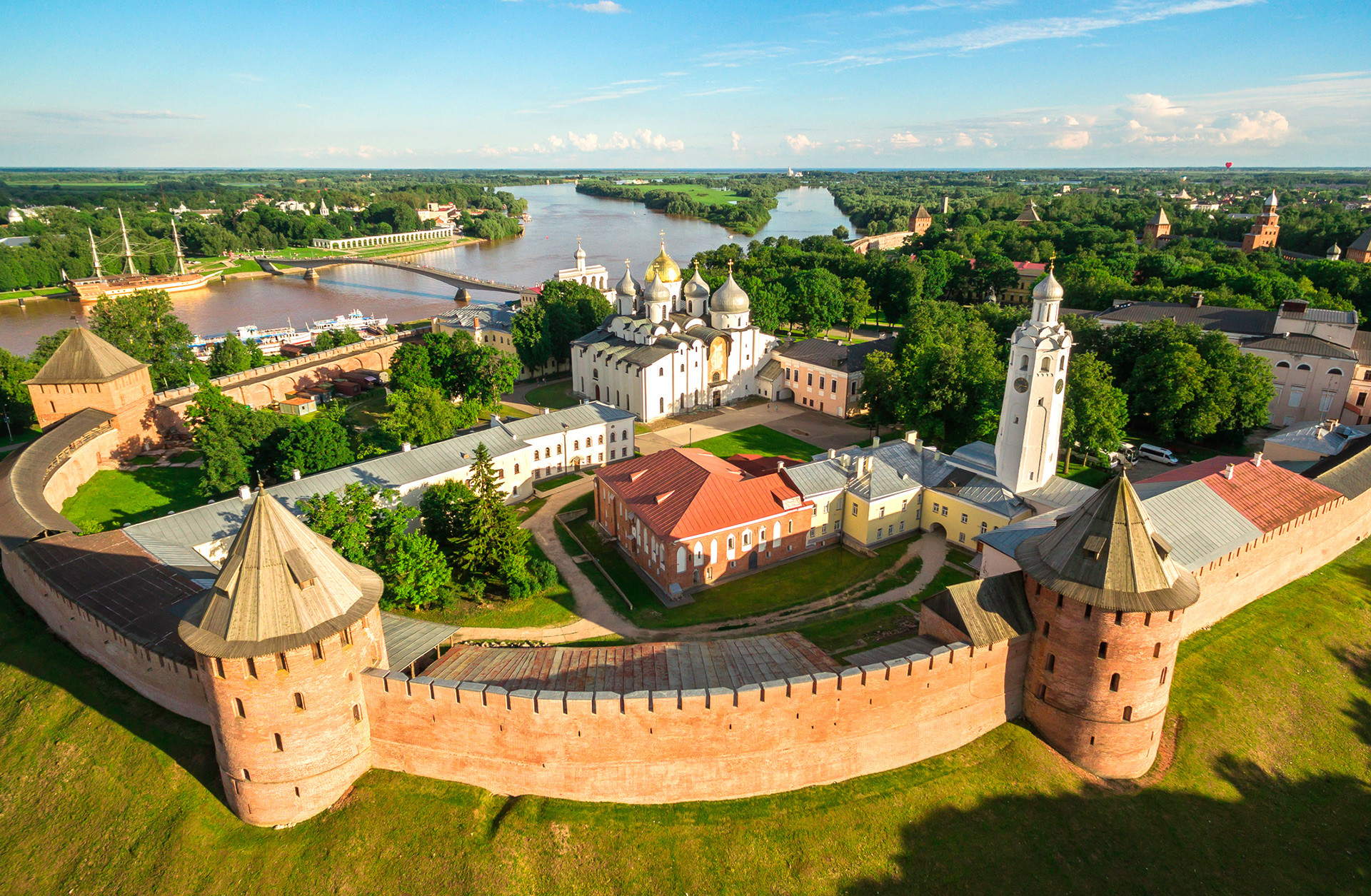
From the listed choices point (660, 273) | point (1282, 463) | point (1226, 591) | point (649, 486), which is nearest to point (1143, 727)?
point (1226, 591)

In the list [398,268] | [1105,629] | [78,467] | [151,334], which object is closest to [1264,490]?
[1105,629]

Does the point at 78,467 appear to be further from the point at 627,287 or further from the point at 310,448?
the point at 627,287

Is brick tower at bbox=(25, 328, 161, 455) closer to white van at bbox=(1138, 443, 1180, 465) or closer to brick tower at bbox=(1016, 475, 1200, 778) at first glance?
brick tower at bbox=(1016, 475, 1200, 778)

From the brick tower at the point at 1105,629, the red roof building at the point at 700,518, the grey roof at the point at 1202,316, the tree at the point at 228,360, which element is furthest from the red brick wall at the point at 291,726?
the grey roof at the point at 1202,316

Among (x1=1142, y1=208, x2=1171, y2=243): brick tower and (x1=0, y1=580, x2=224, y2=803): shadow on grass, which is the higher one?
(x1=1142, y1=208, x2=1171, y2=243): brick tower

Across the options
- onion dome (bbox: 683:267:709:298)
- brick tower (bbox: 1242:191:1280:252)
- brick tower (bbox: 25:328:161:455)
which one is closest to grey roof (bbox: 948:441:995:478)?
onion dome (bbox: 683:267:709:298)
